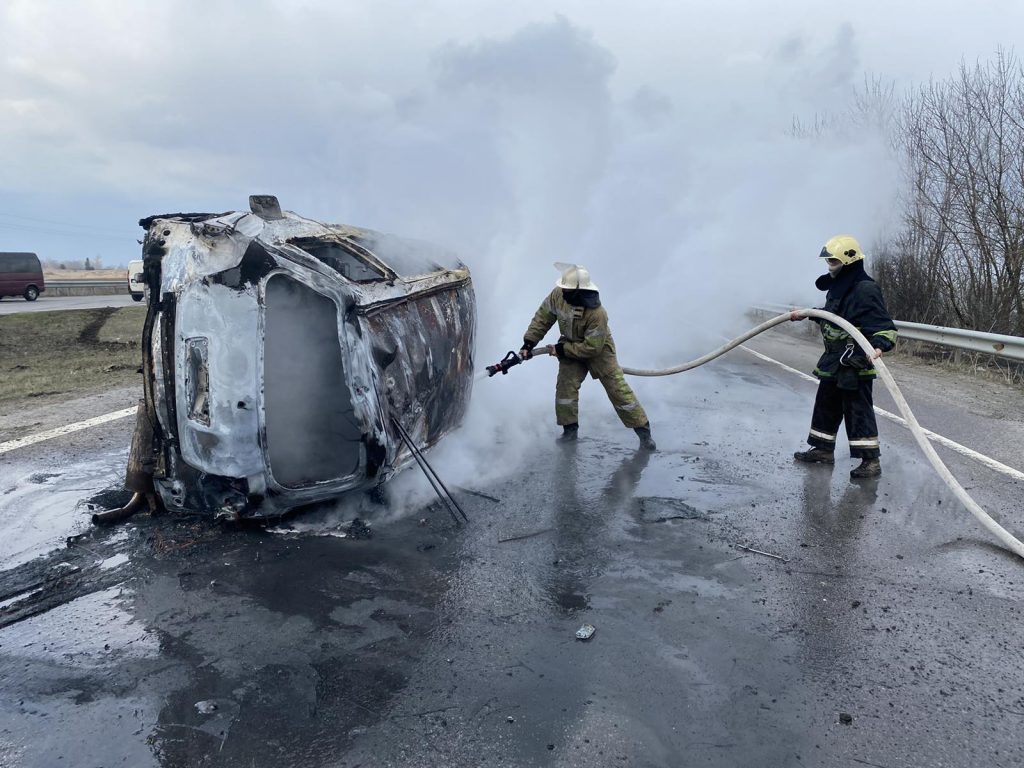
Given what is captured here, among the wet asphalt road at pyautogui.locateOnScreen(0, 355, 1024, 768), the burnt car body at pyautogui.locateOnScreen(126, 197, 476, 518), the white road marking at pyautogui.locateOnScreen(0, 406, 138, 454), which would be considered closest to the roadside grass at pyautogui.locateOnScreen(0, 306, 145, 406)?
the white road marking at pyautogui.locateOnScreen(0, 406, 138, 454)

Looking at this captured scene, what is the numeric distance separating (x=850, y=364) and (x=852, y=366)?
0.11 ft

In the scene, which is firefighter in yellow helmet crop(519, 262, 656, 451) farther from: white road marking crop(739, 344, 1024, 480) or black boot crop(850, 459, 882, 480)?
white road marking crop(739, 344, 1024, 480)

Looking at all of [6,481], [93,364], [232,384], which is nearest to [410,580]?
[232,384]

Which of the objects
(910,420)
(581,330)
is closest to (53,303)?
(581,330)

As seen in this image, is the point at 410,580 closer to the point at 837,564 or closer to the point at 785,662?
the point at 785,662

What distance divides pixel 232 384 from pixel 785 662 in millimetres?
2992

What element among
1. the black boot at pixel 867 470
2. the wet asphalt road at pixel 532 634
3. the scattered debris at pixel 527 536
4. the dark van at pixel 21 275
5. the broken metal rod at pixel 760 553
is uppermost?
the dark van at pixel 21 275

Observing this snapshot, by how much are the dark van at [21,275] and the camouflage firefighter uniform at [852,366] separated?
2878 centimetres

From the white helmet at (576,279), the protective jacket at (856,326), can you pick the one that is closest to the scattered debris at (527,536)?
the white helmet at (576,279)

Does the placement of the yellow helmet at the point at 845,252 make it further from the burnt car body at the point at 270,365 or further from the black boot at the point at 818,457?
the burnt car body at the point at 270,365

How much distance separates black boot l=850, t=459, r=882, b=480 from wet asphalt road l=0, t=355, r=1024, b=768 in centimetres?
29

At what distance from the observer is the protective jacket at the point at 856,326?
5.75m

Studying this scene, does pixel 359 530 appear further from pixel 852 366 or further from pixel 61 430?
pixel 61 430

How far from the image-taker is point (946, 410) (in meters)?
8.09
